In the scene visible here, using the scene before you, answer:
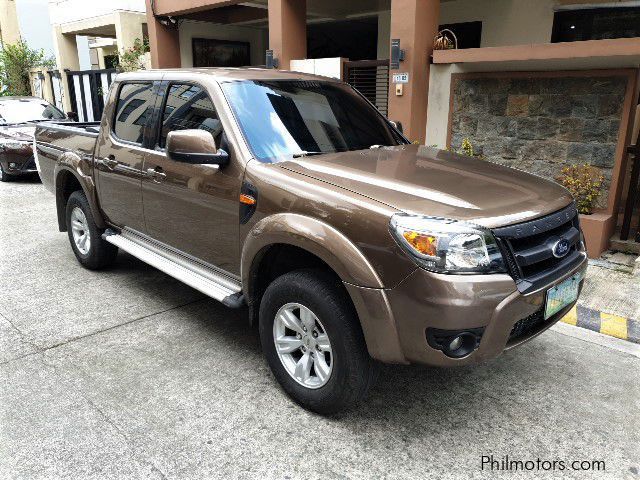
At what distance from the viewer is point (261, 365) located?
142 inches

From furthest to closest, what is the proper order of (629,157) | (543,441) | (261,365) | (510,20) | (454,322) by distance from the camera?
(510,20) < (629,157) < (261,365) < (543,441) < (454,322)

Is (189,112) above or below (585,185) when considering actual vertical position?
above

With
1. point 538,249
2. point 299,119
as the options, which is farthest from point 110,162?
point 538,249

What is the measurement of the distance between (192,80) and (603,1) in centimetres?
716

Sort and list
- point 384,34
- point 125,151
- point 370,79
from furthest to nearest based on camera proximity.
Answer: point 384,34 → point 370,79 → point 125,151

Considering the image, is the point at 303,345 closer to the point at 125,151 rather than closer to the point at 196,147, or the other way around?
the point at 196,147

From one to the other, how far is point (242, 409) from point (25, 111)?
10.7m

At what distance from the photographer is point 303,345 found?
3.04 meters

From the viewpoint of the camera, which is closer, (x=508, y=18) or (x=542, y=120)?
(x=542, y=120)

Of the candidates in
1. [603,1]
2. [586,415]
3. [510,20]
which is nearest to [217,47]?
[510,20]

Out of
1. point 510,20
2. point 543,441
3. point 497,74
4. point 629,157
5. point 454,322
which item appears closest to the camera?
point 454,322

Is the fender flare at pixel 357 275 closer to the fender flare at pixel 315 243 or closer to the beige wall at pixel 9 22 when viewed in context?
the fender flare at pixel 315 243

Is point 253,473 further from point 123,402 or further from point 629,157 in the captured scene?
point 629,157

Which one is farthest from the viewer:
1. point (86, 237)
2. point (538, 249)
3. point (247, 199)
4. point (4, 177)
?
point (4, 177)
